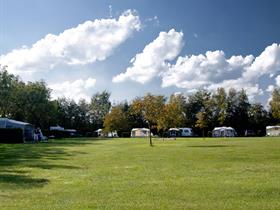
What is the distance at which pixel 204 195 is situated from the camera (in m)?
10.5

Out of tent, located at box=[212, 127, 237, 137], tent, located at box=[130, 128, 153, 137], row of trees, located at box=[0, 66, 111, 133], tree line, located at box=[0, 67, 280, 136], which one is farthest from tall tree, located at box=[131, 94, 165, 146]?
tent, located at box=[130, 128, 153, 137]

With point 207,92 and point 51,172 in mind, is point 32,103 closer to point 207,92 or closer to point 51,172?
point 207,92

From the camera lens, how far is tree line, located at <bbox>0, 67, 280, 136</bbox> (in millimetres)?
80875

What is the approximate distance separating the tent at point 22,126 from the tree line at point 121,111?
10477 millimetres

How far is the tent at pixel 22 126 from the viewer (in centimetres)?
6116

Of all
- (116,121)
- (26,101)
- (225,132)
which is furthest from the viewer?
(116,121)

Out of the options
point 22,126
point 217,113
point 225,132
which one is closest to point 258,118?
point 217,113

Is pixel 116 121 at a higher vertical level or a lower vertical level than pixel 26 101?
lower

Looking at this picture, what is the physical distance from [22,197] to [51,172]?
5937mm

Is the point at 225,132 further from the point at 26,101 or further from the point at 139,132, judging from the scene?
the point at 26,101

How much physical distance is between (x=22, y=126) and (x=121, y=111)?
54.0 meters

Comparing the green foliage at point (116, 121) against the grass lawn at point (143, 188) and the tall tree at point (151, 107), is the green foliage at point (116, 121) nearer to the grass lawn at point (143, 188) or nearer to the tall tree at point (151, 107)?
the tall tree at point (151, 107)

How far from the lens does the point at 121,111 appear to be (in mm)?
114375

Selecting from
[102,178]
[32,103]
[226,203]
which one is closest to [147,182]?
[102,178]
